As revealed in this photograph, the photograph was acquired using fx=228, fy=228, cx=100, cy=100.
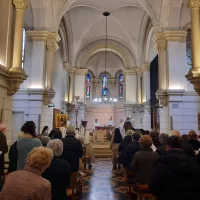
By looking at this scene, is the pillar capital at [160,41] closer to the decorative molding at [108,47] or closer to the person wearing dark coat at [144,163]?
the person wearing dark coat at [144,163]

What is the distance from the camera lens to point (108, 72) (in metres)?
22.8

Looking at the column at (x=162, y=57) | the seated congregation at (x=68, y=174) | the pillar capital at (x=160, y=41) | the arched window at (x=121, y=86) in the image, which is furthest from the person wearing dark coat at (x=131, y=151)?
the arched window at (x=121, y=86)

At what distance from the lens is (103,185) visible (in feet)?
20.4

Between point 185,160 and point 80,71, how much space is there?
16521 millimetres

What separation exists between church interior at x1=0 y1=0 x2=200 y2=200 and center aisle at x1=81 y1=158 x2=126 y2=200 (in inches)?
0.9

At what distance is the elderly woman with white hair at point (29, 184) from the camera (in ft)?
5.92

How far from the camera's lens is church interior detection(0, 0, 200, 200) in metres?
6.85

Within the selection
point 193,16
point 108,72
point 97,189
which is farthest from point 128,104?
point 97,189

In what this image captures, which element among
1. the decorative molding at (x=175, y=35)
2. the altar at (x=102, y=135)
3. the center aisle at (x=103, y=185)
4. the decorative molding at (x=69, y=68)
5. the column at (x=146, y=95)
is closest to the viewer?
the center aisle at (x=103, y=185)

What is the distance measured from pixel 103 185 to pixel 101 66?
57.7 ft

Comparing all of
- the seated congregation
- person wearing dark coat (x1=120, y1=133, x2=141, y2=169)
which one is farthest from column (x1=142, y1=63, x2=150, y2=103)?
the seated congregation

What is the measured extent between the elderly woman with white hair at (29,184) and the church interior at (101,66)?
11.4 ft

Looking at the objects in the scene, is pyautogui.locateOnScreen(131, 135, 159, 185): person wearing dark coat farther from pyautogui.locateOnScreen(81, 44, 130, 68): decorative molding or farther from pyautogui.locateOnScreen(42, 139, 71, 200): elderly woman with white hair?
pyautogui.locateOnScreen(81, 44, 130, 68): decorative molding

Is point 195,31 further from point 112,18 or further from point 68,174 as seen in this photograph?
point 112,18
